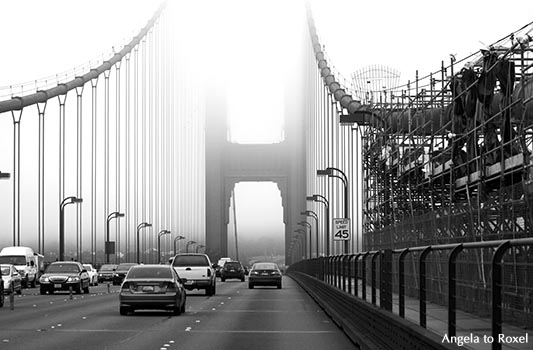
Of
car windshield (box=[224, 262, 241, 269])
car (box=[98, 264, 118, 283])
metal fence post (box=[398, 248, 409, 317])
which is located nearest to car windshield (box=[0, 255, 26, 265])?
car (box=[98, 264, 118, 283])

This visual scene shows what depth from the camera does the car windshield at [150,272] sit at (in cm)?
2784

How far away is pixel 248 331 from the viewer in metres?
21.7

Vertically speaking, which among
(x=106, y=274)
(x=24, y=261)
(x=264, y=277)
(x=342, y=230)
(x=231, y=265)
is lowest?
(x=106, y=274)

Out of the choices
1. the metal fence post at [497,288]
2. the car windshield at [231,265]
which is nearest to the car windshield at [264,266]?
the car windshield at [231,265]

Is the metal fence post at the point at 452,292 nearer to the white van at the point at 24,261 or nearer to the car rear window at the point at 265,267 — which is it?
the car rear window at the point at 265,267

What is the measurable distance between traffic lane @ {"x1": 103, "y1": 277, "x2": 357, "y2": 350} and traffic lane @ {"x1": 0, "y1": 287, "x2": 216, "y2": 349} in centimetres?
20

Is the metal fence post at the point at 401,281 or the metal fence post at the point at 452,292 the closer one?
the metal fence post at the point at 452,292

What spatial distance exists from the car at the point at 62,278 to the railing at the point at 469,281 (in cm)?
3371

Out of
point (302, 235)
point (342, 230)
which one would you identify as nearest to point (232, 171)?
point (302, 235)

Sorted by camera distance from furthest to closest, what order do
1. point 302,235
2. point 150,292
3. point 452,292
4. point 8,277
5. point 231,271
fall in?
point 302,235 < point 231,271 < point 8,277 < point 150,292 < point 452,292

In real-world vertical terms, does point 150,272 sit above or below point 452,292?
below

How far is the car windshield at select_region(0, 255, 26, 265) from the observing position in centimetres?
6016

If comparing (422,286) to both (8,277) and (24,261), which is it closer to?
(8,277)

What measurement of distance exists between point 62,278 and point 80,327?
983 inches
